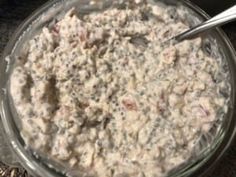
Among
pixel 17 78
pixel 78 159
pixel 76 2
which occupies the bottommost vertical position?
pixel 78 159

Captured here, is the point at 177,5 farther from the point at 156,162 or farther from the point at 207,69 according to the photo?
the point at 156,162

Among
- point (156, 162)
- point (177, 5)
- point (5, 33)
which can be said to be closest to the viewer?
point (156, 162)

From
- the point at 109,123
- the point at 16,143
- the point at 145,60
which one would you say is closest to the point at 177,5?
the point at 145,60

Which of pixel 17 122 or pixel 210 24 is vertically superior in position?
pixel 210 24

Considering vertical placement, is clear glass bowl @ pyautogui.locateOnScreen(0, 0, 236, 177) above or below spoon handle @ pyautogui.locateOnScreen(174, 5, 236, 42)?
below
